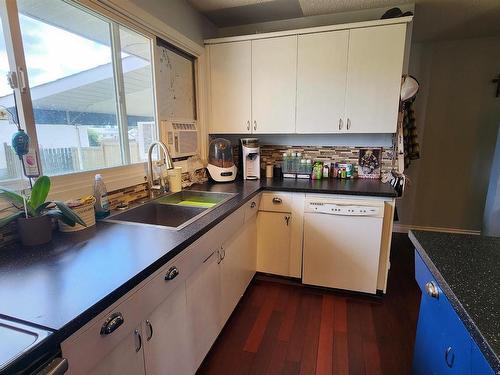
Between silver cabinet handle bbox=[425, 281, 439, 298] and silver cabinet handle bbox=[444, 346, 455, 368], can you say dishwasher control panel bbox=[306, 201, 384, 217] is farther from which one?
silver cabinet handle bbox=[444, 346, 455, 368]

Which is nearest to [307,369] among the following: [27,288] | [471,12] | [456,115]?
[27,288]

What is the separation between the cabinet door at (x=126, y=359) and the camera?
31.9 inches

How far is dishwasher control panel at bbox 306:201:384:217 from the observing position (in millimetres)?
2035

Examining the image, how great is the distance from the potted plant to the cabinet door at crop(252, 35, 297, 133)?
1.74 m

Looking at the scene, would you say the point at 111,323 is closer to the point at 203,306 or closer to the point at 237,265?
the point at 203,306

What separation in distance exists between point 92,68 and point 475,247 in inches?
79.3

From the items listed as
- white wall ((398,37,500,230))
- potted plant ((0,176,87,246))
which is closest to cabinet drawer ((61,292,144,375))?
potted plant ((0,176,87,246))

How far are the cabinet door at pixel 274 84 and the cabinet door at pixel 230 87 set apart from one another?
2.9 inches

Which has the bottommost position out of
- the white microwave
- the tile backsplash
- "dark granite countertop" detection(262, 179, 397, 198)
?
"dark granite countertop" detection(262, 179, 397, 198)

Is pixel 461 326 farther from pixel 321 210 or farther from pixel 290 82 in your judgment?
pixel 290 82

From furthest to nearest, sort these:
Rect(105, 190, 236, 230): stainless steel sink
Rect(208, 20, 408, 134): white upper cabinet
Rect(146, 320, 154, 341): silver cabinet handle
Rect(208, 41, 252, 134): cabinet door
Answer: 1. Rect(208, 41, 252, 134): cabinet door
2. Rect(208, 20, 408, 134): white upper cabinet
3. Rect(105, 190, 236, 230): stainless steel sink
4. Rect(146, 320, 154, 341): silver cabinet handle

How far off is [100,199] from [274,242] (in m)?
1.42

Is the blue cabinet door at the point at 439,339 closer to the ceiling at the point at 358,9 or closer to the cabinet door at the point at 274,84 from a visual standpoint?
the cabinet door at the point at 274,84

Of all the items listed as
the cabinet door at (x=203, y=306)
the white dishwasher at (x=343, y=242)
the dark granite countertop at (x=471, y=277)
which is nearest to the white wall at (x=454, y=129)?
the white dishwasher at (x=343, y=242)
